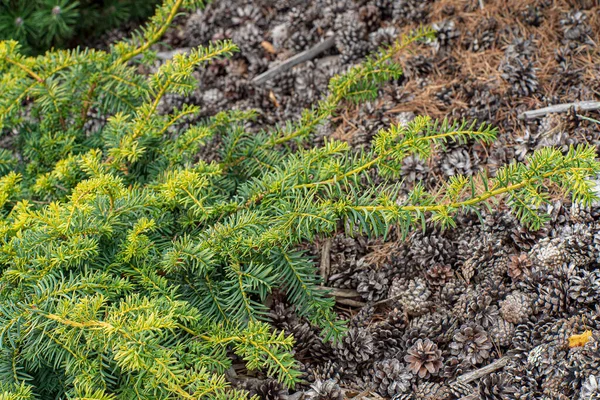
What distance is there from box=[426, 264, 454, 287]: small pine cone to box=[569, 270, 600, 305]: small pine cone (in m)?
0.42

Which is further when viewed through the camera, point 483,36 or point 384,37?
point 384,37

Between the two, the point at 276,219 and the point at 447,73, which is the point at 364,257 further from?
the point at 447,73

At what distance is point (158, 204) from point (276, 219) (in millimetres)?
407

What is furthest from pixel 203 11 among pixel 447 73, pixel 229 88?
pixel 447 73

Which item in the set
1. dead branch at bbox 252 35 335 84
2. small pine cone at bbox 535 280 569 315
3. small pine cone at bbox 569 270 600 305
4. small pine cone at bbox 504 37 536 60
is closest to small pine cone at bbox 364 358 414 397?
small pine cone at bbox 535 280 569 315

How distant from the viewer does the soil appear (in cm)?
205

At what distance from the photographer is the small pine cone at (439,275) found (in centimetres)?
230

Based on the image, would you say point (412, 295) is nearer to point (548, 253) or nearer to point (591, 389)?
point (548, 253)

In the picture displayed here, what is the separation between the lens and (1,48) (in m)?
2.56

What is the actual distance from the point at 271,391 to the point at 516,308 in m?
0.88

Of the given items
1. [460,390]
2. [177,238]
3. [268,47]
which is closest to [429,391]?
[460,390]

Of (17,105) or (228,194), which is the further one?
(17,105)

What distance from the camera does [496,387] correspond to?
1963mm

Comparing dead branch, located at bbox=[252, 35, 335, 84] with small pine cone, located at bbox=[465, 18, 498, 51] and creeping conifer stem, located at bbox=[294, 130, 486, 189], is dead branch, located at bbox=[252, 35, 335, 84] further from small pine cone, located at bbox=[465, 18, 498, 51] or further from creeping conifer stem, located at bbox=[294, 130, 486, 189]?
creeping conifer stem, located at bbox=[294, 130, 486, 189]
